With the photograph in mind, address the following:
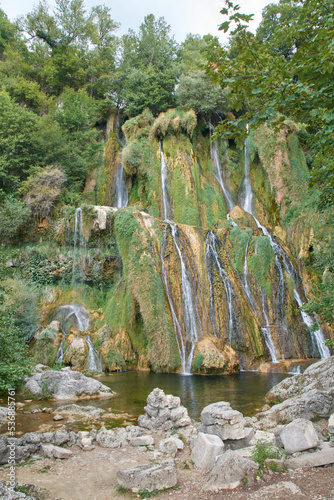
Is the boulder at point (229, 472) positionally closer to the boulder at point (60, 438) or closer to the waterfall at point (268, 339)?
the boulder at point (60, 438)

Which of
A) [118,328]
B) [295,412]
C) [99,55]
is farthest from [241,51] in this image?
[99,55]

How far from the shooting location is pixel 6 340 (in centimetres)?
629

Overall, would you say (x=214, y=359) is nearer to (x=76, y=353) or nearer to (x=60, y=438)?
(x=76, y=353)

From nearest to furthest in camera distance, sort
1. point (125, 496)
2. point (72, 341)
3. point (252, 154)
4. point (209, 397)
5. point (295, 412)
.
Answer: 1. point (125, 496)
2. point (295, 412)
3. point (209, 397)
4. point (72, 341)
5. point (252, 154)

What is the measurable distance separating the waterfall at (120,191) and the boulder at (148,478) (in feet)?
65.3

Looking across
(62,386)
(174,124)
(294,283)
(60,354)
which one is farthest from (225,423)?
(174,124)

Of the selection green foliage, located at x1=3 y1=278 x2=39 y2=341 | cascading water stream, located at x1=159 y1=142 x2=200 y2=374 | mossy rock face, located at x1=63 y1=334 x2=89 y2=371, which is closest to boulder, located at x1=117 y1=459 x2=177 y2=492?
cascading water stream, located at x1=159 y1=142 x2=200 y2=374

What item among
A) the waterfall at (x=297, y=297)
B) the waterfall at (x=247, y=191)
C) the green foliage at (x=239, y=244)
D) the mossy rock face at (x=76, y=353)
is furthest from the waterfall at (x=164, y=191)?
the mossy rock face at (x=76, y=353)

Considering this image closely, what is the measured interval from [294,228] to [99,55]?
2238 centimetres

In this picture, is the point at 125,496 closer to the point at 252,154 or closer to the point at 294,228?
the point at 294,228

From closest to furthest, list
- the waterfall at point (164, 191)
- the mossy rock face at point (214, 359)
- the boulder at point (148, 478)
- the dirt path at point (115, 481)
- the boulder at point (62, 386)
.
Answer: the dirt path at point (115, 481) → the boulder at point (148, 478) → the boulder at point (62, 386) → the mossy rock face at point (214, 359) → the waterfall at point (164, 191)

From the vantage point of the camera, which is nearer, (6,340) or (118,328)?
(6,340)

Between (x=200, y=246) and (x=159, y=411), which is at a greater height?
(x=200, y=246)

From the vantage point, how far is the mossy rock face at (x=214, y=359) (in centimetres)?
1311
